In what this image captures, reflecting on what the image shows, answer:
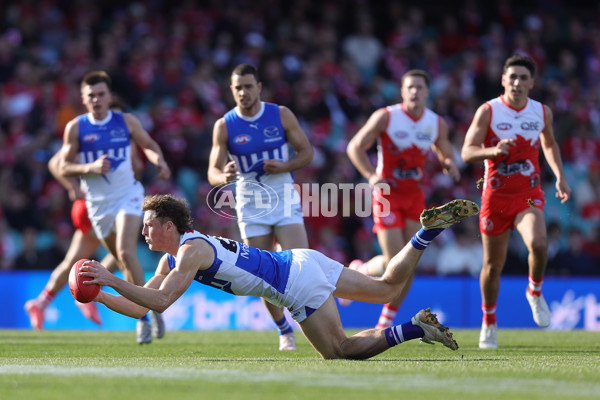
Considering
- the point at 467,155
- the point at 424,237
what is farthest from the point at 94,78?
the point at 424,237

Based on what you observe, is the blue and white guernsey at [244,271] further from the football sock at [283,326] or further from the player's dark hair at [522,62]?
the player's dark hair at [522,62]

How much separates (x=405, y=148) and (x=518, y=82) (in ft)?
5.79

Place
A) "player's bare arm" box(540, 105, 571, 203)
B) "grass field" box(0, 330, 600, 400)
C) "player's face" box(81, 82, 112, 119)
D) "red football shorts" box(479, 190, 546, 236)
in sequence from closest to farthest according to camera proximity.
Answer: "grass field" box(0, 330, 600, 400), "red football shorts" box(479, 190, 546, 236), "player's bare arm" box(540, 105, 571, 203), "player's face" box(81, 82, 112, 119)

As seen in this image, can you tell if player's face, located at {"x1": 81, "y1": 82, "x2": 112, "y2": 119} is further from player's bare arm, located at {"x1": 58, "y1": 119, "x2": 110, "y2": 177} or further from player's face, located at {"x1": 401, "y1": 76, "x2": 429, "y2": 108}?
player's face, located at {"x1": 401, "y1": 76, "x2": 429, "y2": 108}

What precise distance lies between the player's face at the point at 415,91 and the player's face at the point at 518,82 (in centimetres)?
146

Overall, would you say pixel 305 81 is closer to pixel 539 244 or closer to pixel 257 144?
pixel 257 144

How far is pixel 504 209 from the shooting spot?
9.95 m

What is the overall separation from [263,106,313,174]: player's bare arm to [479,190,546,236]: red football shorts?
6.34 feet

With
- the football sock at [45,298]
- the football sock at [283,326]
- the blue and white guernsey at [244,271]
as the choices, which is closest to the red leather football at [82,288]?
the blue and white guernsey at [244,271]

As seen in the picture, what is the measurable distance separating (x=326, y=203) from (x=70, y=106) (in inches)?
195

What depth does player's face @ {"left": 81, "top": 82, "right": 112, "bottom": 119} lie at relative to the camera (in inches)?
440

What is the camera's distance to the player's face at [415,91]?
11.4 m

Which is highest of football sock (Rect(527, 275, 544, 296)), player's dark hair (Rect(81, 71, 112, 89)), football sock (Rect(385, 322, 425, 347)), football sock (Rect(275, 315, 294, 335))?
player's dark hair (Rect(81, 71, 112, 89))

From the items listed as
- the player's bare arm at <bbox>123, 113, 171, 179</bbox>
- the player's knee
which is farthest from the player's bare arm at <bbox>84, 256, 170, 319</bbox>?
the player's knee
